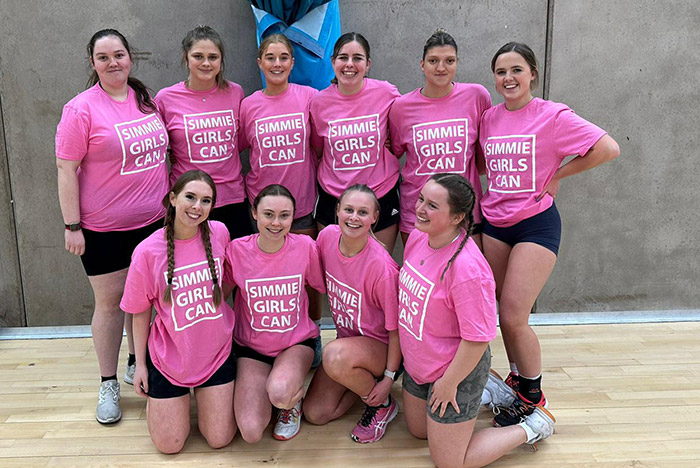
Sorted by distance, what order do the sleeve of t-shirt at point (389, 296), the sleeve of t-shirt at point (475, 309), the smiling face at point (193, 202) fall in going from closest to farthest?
the sleeve of t-shirt at point (475, 309), the smiling face at point (193, 202), the sleeve of t-shirt at point (389, 296)

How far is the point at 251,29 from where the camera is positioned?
3.24 m

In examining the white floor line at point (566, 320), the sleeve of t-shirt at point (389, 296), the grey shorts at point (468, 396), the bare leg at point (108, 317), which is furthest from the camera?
the white floor line at point (566, 320)

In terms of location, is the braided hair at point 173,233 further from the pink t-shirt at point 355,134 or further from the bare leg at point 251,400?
the pink t-shirt at point 355,134

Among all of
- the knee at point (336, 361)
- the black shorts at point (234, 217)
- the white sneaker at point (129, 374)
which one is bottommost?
the white sneaker at point (129, 374)

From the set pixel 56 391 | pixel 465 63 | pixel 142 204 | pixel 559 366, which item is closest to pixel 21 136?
pixel 142 204

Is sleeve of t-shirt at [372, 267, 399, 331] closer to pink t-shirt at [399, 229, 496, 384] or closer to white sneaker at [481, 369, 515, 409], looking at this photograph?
pink t-shirt at [399, 229, 496, 384]

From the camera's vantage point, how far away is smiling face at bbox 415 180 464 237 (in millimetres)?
2082

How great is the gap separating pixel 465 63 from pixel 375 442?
2.12m

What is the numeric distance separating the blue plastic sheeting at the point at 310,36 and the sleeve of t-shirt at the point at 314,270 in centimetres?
92

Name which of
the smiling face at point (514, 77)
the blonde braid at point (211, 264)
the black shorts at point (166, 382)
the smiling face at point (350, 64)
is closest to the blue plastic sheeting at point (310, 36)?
the smiling face at point (350, 64)

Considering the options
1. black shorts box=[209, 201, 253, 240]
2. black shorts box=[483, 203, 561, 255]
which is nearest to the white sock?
black shorts box=[483, 203, 561, 255]

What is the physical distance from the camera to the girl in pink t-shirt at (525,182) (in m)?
2.33

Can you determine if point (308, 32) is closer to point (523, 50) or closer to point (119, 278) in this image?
point (523, 50)

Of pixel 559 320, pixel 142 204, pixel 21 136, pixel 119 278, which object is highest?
pixel 21 136
